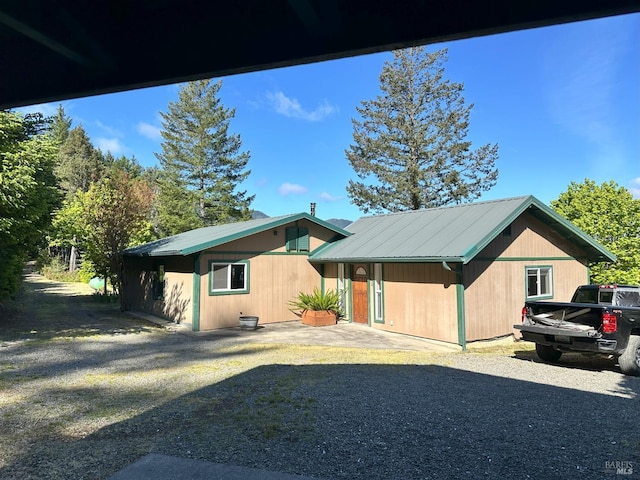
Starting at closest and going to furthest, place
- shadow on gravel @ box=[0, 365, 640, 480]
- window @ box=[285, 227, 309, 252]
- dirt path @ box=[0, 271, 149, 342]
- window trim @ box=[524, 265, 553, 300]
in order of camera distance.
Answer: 1. shadow on gravel @ box=[0, 365, 640, 480]
2. dirt path @ box=[0, 271, 149, 342]
3. window trim @ box=[524, 265, 553, 300]
4. window @ box=[285, 227, 309, 252]

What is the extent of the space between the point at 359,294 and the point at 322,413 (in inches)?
365

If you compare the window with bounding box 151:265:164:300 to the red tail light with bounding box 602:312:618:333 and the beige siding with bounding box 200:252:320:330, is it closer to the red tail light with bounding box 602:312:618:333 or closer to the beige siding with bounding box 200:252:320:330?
the beige siding with bounding box 200:252:320:330

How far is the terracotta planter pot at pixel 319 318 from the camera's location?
14472mm

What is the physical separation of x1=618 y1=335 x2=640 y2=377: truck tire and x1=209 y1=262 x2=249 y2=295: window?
413 inches

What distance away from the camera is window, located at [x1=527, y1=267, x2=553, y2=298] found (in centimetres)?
1317

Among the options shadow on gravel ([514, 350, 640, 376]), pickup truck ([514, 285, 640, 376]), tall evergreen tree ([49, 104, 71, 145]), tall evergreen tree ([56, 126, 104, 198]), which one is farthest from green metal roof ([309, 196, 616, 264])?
tall evergreen tree ([49, 104, 71, 145])

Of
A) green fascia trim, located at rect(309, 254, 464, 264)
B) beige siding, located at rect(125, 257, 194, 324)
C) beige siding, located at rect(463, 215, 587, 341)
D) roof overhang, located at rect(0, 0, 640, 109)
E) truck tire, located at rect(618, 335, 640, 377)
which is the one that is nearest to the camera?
roof overhang, located at rect(0, 0, 640, 109)

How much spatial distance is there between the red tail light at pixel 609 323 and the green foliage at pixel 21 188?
13790 millimetres

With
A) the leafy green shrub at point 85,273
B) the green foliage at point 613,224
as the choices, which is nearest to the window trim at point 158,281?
the leafy green shrub at point 85,273

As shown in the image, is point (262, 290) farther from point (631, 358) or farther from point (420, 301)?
point (631, 358)

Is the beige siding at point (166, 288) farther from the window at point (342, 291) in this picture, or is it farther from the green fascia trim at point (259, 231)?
the window at point (342, 291)

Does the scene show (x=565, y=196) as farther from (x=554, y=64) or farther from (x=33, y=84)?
(x=33, y=84)

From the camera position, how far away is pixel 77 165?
42.9 m

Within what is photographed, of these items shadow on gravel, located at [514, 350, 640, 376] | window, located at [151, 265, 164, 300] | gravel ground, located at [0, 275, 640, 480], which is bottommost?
shadow on gravel, located at [514, 350, 640, 376]
